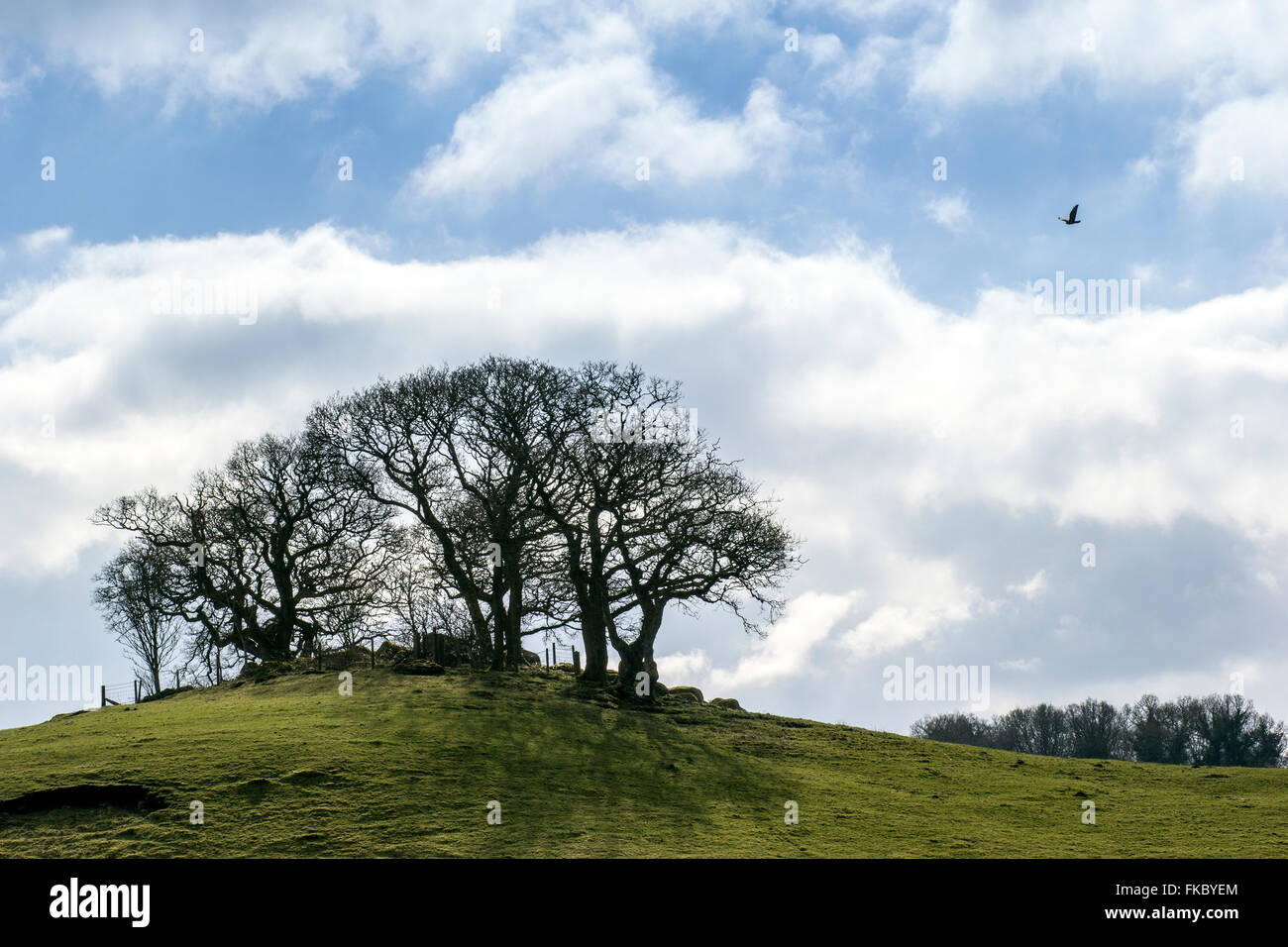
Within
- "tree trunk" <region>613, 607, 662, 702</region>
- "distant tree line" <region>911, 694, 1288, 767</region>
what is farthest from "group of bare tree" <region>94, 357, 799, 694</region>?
"distant tree line" <region>911, 694, 1288, 767</region>

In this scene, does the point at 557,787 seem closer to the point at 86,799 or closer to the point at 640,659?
the point at 86,799

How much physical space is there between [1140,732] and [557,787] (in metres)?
73.3

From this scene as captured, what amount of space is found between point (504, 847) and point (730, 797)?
9.57 m

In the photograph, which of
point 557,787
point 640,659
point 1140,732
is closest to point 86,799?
point 557,787

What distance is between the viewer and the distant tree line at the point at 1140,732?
265ft

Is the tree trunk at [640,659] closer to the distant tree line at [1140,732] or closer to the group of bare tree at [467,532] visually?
the group of bare tree at [467,532]

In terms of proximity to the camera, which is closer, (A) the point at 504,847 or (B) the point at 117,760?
(A) the point at 504,847

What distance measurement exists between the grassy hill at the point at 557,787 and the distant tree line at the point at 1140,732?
130 feet

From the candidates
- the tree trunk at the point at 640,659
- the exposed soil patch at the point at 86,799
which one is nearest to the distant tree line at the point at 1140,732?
the tree trunk at the point at 640,659

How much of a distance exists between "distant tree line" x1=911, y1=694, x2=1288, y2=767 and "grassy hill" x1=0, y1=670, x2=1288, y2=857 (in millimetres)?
39596
